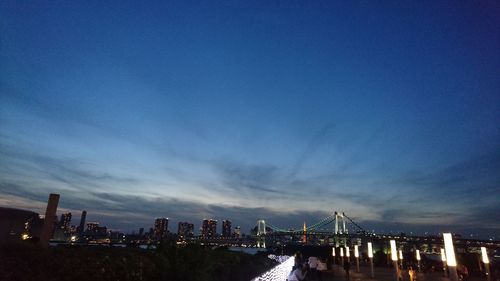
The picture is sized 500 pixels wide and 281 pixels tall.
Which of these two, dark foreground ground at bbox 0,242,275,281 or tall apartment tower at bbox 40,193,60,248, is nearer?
dark foreground ground at bbox 0,242,275,281

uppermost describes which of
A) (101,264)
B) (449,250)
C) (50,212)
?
(50,212)

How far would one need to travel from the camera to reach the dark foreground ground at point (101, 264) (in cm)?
562

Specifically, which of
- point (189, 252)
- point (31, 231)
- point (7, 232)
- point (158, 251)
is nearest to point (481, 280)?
point (189, 252)

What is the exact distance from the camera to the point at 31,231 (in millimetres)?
32719

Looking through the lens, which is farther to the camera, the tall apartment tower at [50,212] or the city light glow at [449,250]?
the tall apartment tower at [50,212]

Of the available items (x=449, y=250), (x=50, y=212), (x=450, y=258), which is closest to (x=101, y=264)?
(x=50, y=212)

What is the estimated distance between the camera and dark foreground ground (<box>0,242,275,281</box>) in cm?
562

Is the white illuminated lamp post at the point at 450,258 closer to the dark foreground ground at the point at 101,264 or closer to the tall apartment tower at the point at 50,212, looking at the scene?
the dark foreground ground at the point at 101,264

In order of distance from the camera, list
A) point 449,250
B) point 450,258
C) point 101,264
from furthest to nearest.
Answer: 1. point 449,250
2. point 450,258
3. point 101,264

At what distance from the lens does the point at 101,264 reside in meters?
7.19

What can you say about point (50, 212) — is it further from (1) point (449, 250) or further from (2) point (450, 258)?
(1) point (449, 250)

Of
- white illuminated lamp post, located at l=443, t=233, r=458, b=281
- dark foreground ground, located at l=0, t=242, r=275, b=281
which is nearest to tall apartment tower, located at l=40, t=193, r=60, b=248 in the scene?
dark foreground ground, located at l=0, t=242, r=275, b=281

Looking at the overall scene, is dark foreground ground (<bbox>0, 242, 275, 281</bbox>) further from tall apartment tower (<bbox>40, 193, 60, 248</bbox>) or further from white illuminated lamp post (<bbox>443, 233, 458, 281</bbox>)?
white illuminated lamp post (<bbox>443, 233, 458, 281</bbox>)

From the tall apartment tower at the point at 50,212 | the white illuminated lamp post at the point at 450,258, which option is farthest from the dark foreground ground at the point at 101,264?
the white illuminated lamp post at the point at 450,258
